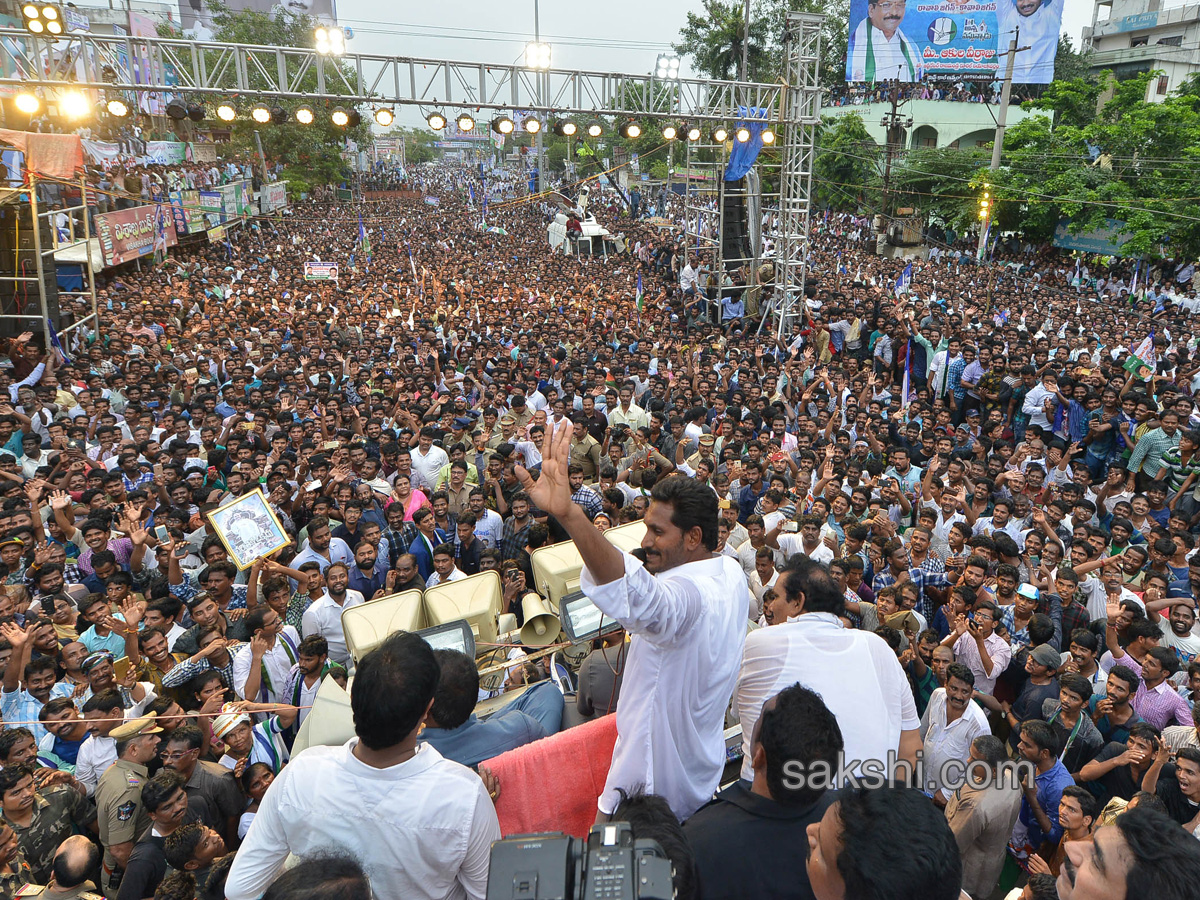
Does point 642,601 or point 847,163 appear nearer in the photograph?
point 642,601

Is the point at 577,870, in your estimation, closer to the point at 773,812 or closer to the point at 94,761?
the point at 773,812

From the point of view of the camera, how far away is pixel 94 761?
3629 mm

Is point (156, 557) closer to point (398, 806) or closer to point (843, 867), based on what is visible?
point (398, 806)

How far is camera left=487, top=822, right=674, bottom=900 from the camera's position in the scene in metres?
1.50

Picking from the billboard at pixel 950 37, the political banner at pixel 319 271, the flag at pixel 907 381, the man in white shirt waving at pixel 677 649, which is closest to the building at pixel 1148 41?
the billboard at pixel 950 37

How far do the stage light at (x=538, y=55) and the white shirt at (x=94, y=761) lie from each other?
10.8 metres

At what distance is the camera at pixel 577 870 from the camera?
4.91 ft

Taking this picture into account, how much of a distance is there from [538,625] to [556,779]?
44.2 inches

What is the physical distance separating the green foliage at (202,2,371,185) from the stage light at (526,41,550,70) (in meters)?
26.8

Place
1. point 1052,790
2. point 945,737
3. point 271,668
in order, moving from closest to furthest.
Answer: point 1052,790 → point 945,737 → point 271,668

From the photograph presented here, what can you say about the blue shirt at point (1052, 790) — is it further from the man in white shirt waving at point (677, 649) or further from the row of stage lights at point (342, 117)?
the row of stage lights at point (342, 117)

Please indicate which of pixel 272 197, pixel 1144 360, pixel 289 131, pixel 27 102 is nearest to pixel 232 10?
pixel 289 131

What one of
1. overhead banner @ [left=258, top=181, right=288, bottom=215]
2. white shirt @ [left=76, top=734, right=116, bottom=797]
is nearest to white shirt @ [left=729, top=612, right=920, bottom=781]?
white shirt @ [left=76, top=734, right=116, bottom=797]

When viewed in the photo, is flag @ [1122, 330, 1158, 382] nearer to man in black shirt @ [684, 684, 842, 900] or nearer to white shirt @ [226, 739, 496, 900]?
man in black shirt @ [684, 684, 842, 900]
